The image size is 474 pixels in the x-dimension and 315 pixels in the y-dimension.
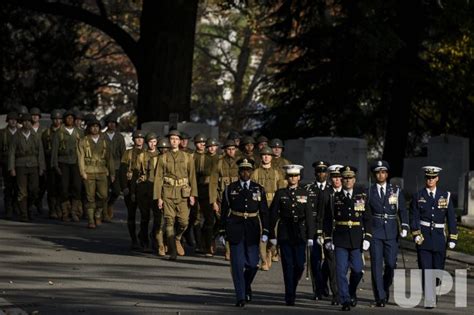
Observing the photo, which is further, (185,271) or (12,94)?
(12,94)

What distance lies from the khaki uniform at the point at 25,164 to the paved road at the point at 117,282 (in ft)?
4.25

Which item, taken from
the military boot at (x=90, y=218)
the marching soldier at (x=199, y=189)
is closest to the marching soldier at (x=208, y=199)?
the marching soldier at (x=199, y=189)

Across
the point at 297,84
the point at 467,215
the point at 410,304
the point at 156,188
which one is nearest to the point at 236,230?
the point at 410,304

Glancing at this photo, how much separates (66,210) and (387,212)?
35.5 feet

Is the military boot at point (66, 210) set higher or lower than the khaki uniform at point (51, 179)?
lower

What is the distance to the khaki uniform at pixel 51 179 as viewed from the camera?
91.5ft

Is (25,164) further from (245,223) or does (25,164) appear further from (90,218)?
(245,223)

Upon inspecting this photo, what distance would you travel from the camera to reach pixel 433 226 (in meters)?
18.3

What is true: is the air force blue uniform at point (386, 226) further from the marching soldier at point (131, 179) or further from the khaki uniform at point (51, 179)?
the khaki uniform at point (51, 179)

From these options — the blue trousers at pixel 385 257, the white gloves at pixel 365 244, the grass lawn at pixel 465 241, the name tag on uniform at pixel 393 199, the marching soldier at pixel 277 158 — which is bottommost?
the grass lawn at pixel 465 241

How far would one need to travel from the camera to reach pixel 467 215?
3044 cm

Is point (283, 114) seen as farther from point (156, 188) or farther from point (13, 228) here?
point (156, 188)

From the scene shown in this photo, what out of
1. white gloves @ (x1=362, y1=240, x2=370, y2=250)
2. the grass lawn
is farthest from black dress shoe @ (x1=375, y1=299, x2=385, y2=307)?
the grass lawn

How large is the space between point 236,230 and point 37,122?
33.3ft
